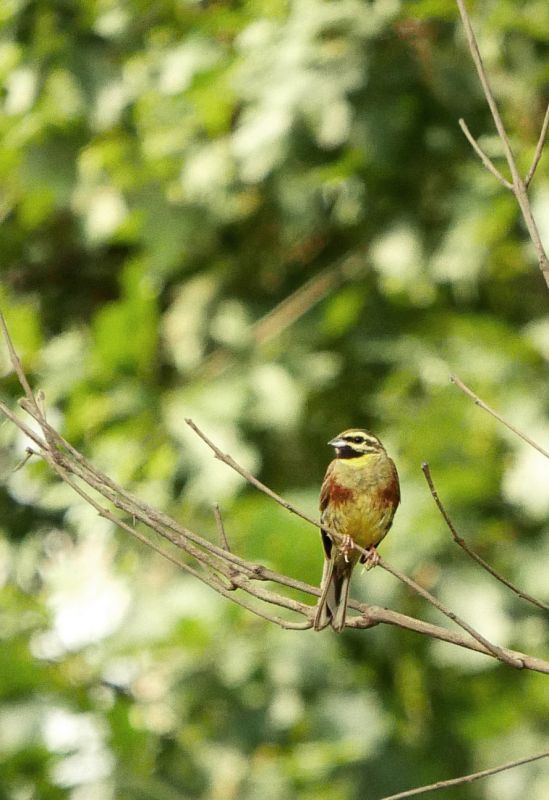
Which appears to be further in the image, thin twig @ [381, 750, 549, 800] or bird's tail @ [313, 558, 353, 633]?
bird's tail @ [313, 558, 353, 633]

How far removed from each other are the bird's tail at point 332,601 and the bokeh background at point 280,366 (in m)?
2.18

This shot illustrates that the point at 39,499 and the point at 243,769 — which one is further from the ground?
the point at 39,499

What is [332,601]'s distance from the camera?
2.87m

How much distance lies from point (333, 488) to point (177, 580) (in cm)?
239

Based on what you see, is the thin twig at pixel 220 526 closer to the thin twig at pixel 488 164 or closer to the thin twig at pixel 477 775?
the thin twig at pixel 477 775

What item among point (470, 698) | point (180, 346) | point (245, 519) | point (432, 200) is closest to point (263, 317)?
point (180, 346)

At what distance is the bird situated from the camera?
3424 mm

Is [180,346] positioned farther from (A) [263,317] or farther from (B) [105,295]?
(B) [105,295]

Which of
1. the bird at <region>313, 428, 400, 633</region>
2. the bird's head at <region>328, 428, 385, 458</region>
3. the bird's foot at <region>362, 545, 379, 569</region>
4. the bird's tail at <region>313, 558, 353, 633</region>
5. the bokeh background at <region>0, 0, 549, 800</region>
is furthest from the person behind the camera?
the bokeh background at <region>0, 0, 549, 800</region>

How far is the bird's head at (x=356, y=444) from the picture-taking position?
3.85 m

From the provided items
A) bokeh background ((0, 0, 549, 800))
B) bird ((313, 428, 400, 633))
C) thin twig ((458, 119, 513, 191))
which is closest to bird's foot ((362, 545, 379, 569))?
bird ((313, 428, 400, 633))

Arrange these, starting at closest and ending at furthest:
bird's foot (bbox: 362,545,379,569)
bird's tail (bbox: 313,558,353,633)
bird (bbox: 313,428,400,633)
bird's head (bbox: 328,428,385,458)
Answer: bird's tail (bbox: 313,558,353,633), bird's foot (bbox: 362,545,379,569), bird (bbox: 313,428,400,633), bird's head (bbox: 328,428,385,458)

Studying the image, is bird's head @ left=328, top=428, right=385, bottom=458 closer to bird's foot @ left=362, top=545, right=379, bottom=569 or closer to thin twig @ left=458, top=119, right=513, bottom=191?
bird's foot @ left=362, top=545, right=379, bottom=569

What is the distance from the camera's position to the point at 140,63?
648cm
